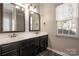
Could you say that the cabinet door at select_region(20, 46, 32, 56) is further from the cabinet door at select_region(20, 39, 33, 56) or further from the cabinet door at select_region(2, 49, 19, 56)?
the cabinet door at select_region(2, 49, 19, 56)

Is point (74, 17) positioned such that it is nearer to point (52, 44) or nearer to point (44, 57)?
point (52, 44)

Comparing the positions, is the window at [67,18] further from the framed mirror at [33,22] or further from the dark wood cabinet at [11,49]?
the dark wood cabinet at [11,49]

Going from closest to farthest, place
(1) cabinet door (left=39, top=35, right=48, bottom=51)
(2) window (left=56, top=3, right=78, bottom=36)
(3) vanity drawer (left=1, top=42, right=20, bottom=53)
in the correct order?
(3) vanity drawer (left=1, top=42, right=20, bottom=53)
(2) window (left=56, top=3, right=78, bottom=36)
(1) cabinet door (left=39, top=35, right=48, bottom=51)

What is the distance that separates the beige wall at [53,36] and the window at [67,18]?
99 millimetres

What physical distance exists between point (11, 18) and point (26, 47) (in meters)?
0.63

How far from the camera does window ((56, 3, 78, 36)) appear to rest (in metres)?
1.53

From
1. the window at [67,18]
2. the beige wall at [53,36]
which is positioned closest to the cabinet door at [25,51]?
the beige wall at [53,36]

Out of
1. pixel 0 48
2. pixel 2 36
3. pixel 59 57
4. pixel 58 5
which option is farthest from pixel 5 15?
pixel 59 57

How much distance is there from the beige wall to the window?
99 mm

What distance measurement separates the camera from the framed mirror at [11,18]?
161 centimetres

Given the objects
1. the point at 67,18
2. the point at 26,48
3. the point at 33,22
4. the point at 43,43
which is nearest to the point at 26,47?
the point at 26,48

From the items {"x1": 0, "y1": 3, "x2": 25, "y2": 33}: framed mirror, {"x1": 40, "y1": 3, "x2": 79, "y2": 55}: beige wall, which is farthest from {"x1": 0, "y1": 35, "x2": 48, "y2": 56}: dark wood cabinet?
{"x1": 0, "y1": 3, "x2": 25, "y2": 33}: framed mirror

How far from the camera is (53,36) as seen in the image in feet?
5.68

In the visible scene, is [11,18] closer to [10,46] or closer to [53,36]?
[10,46]
